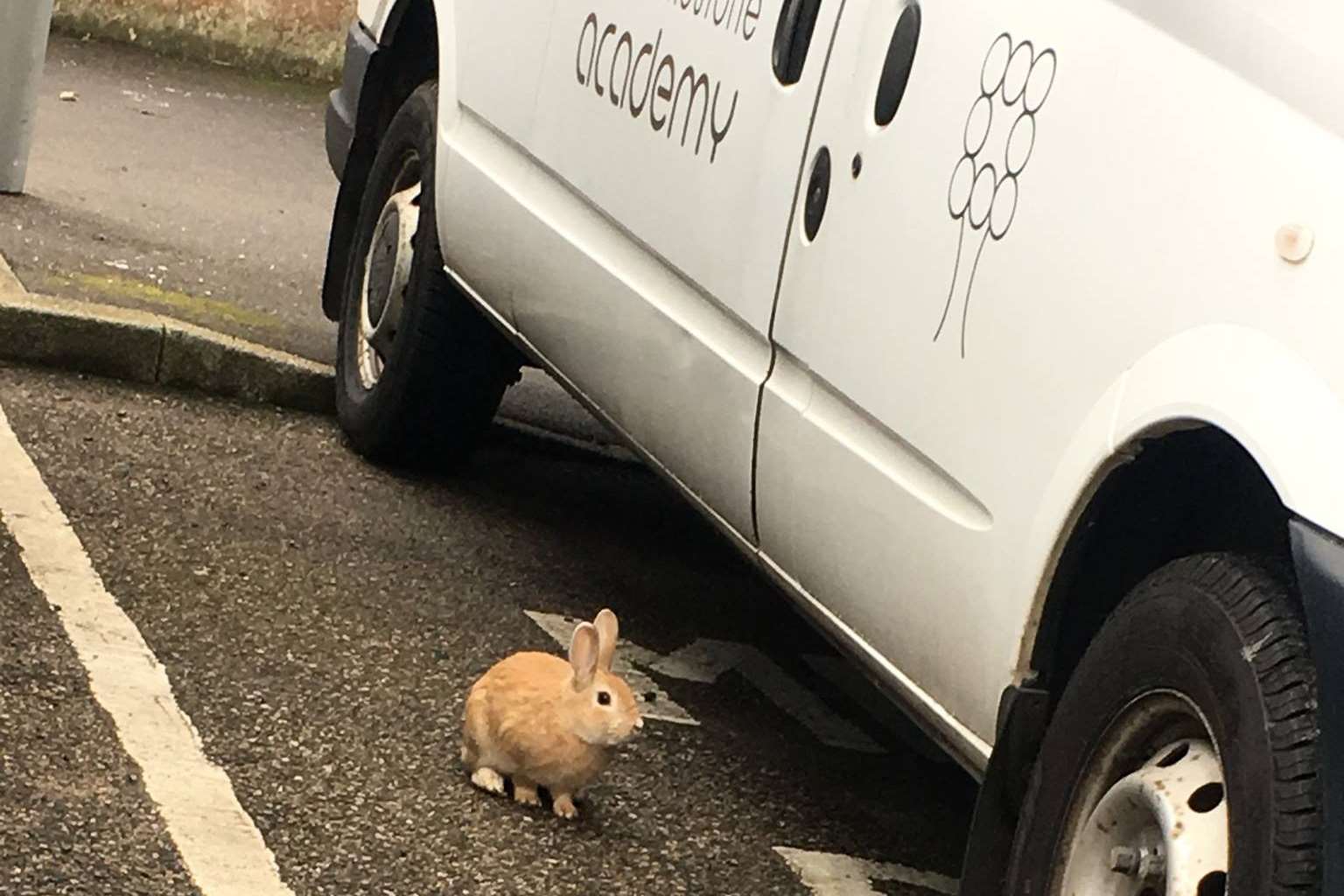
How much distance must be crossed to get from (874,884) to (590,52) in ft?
5.48

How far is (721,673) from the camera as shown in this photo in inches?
188

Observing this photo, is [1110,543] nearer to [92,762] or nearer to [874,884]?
[874,884]

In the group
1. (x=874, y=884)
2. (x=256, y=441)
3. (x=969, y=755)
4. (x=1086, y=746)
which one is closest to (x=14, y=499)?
(x=256, y=441)

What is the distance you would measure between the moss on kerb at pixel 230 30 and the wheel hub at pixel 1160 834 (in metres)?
10.7

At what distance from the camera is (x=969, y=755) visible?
3.20 m

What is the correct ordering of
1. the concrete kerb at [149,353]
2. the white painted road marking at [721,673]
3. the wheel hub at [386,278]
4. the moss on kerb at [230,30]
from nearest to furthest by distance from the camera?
the white painted road marking at [721,673]
the wheel hub at [386,278]
the concrete kerb at [149,353]
the moss on kerb at [230,30]

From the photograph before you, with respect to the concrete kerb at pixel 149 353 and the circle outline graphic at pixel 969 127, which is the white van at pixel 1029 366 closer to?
the circle outline graphic at pixel 969 127

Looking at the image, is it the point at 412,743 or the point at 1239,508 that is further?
the point at 412,743

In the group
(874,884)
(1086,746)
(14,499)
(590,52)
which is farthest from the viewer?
(14,499)

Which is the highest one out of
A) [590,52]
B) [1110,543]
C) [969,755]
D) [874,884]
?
[590,52]

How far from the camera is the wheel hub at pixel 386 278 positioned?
5.43 metres

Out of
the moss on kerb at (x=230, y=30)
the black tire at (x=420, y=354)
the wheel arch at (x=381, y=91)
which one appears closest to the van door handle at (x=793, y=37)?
the black tire at (x=420, y=354)

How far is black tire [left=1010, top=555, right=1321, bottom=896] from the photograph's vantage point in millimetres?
2428

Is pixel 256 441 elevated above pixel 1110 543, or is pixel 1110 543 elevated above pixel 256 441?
pixel 1110 543
